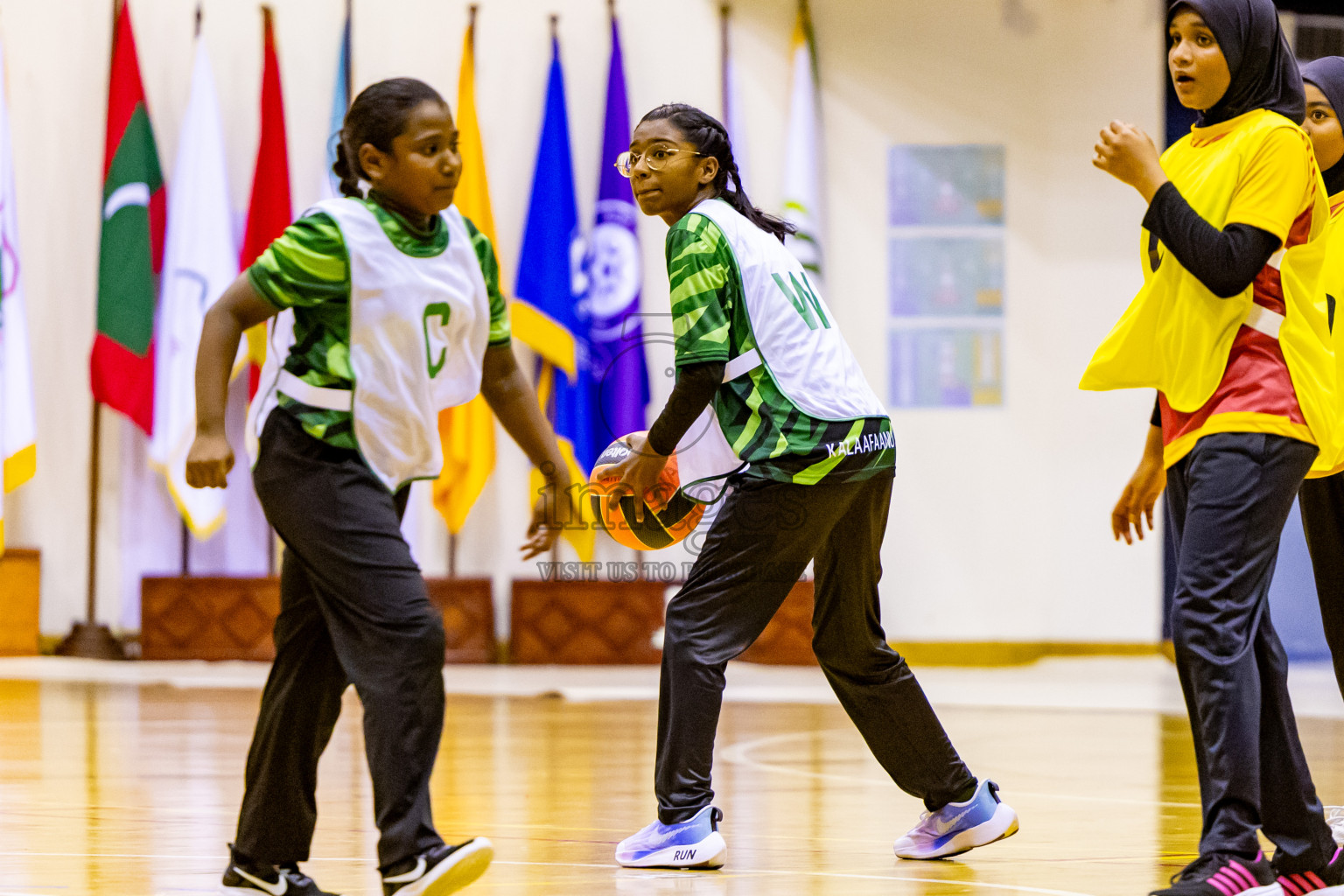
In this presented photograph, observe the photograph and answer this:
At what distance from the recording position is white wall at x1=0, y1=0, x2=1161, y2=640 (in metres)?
7.64

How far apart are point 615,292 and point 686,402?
485 centimetres

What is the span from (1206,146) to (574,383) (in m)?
5.16

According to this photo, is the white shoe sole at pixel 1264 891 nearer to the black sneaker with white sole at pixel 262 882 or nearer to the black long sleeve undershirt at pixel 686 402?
the black long sleeve undershirt at pixel 686 402

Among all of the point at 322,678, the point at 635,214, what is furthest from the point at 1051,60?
the point at 322,678

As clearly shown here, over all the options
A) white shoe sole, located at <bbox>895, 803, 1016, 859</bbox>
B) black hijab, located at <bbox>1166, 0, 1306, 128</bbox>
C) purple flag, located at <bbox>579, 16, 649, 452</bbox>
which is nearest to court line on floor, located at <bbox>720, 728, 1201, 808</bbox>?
white shoe sole, located at <bbox>895, 803, 1016, 859</bbox>

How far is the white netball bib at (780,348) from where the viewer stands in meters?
2.78

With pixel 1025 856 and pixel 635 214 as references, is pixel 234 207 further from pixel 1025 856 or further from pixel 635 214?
pixel 1025 856

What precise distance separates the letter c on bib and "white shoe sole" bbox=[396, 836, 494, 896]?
715 millimetres

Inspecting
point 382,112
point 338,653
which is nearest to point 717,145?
point 382,112

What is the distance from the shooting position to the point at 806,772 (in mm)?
4113

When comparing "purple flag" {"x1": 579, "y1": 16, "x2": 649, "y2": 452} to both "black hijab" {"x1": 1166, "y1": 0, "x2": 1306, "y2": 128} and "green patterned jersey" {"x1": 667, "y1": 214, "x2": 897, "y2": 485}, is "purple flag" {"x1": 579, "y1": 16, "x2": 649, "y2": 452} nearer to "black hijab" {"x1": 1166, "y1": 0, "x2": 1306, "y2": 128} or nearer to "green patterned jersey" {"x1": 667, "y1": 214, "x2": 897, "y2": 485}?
"green patterned jersey" {"x1": 667, "y1": 214, "x2": 897, "y2": 485}

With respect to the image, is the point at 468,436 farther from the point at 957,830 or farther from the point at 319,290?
the point at 319,290

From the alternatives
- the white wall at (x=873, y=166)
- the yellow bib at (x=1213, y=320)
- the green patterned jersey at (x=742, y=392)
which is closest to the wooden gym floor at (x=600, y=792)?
the green patterned jersey at (x=742, y=392)

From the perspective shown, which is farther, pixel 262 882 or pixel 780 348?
pixel 780 348
